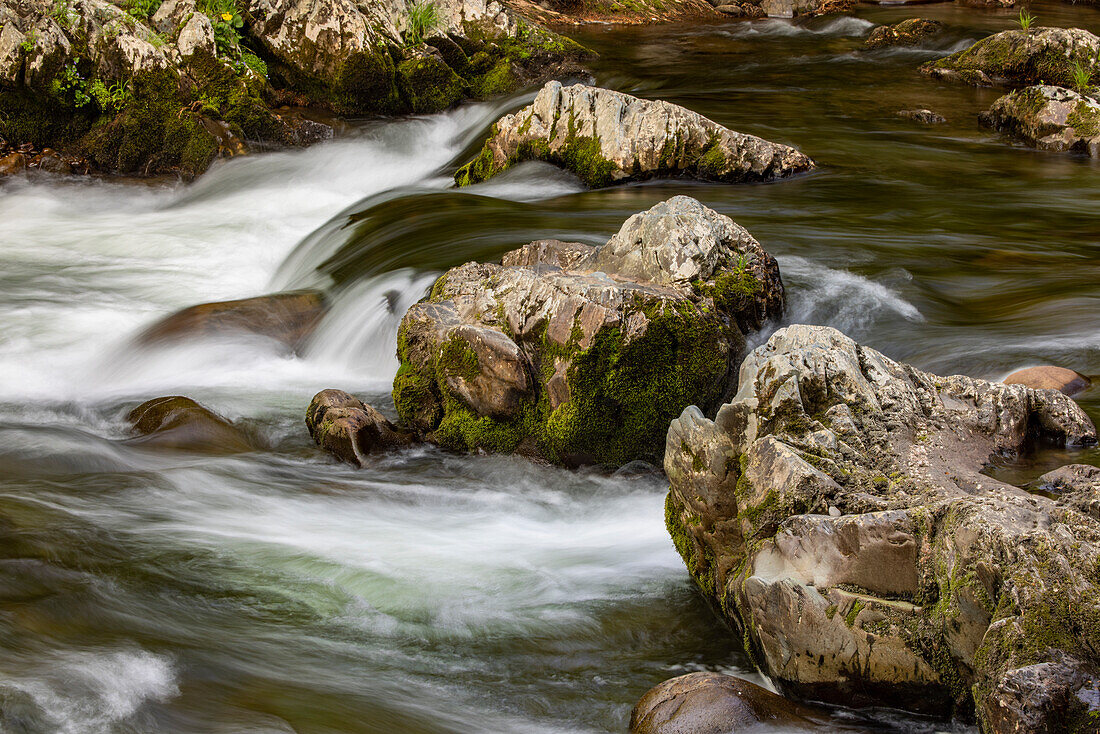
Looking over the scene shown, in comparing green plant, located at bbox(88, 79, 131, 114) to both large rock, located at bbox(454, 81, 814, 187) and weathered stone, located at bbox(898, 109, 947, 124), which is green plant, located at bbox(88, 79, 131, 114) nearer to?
large rock, located at bbox(454, 81, 814, 187)

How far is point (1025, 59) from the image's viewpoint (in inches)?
583

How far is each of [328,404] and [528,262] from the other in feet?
5.65

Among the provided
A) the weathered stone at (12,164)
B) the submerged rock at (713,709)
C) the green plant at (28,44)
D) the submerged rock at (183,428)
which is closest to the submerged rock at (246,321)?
the submerged rock at (183,428)

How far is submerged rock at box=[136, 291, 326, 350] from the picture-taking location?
7598 mm

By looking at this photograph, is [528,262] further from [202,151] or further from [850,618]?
[202,151]

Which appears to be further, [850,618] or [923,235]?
[923,235]

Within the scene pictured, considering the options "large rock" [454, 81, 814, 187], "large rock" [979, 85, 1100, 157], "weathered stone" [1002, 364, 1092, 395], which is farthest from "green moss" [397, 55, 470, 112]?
"weathered stone" [1002, 364, 1092, 395]

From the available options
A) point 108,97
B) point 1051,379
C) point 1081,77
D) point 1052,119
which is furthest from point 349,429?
point 1081,77

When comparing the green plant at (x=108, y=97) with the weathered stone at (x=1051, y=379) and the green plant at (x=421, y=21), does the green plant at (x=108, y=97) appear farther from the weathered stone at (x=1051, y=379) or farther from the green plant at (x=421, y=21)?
the weathered stone at (x=1051, y=379)

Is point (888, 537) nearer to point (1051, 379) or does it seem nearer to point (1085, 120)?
point (1051, 379)

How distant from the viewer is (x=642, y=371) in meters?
5.44

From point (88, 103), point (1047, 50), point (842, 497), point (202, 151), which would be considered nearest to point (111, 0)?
point (88, 103)

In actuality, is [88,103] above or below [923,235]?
above

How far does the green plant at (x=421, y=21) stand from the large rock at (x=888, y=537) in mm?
10638
